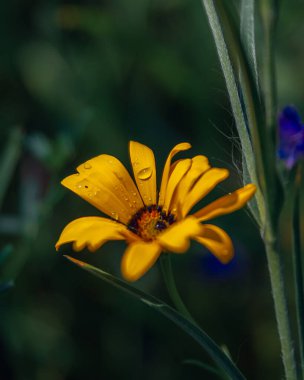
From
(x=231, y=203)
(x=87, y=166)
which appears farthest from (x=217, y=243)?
(x=87, y=166)

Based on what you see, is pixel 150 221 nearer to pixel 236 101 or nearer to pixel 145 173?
pixel 145 173

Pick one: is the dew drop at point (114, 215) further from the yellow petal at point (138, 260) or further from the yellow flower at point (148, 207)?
the yellow petal at point (138, 260)

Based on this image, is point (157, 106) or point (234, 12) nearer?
point (234, 12)

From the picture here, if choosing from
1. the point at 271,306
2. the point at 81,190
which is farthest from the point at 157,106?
the point at 81,190

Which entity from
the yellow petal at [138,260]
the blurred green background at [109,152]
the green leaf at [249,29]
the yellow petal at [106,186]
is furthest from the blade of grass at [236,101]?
the blurred green background at [109,152]

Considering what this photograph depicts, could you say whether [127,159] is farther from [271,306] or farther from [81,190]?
[81,190]

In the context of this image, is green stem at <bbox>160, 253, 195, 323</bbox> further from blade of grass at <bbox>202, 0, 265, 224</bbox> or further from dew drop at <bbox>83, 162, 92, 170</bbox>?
dew drop at <bbox>83, 162, 92, 170</bbox>
